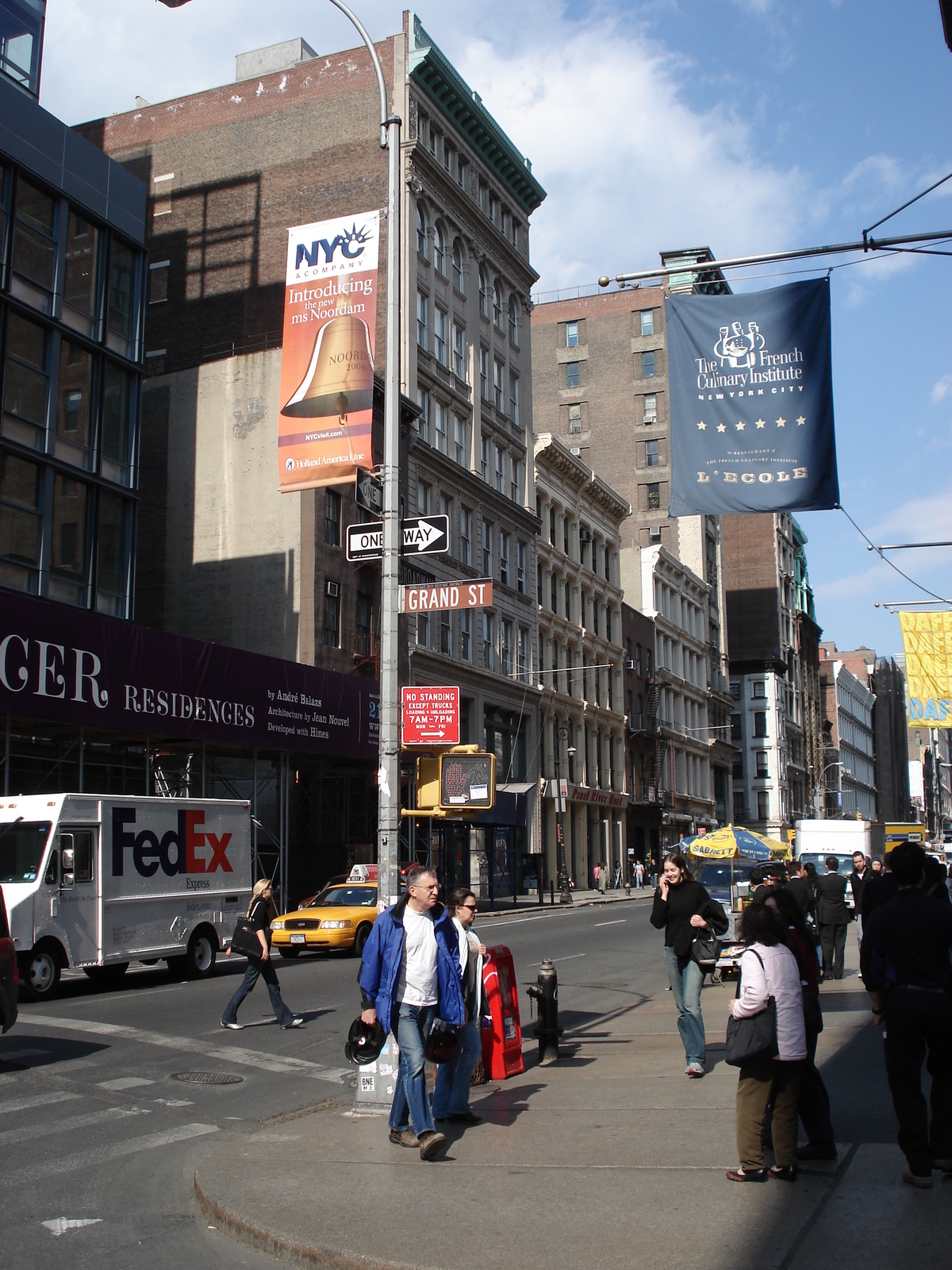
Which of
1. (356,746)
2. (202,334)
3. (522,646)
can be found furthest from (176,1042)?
(522,646)

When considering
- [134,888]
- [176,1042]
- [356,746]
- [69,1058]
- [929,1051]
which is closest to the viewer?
[929,1051]

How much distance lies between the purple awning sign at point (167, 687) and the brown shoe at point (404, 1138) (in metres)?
17.1

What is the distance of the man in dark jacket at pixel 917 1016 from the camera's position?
246 inches

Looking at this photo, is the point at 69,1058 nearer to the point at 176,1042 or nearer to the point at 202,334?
the point at 176,1042

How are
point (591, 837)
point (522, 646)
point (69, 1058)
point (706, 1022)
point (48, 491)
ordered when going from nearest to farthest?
point (69, 1058) < point (706, 1022) < point (48, 491) < point (522, 646) < point (591, 837)

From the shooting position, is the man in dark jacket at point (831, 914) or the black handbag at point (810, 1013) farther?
the man in dark jacket at point (831, 914)

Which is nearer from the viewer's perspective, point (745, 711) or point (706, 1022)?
point (706, 1022)

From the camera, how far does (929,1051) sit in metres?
6.37

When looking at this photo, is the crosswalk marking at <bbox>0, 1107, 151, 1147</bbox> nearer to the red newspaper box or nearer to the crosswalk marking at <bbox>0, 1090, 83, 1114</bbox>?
the crosswalk marking at <bbox>0, 1090, 83, 1114</bbox>

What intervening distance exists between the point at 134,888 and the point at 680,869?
10349 mm

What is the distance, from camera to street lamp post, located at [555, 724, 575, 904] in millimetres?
49094

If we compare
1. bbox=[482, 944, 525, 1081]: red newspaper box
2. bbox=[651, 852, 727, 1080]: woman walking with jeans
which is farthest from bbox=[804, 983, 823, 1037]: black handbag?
bbox=[482, 944, 525, 1081]: red newspaper box

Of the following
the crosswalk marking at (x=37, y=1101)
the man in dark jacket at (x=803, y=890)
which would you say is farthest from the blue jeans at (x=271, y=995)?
the man in dark jacket at (x=803, y=890)

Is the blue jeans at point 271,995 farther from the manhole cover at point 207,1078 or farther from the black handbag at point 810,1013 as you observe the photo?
the black handbag at point 810,1013
